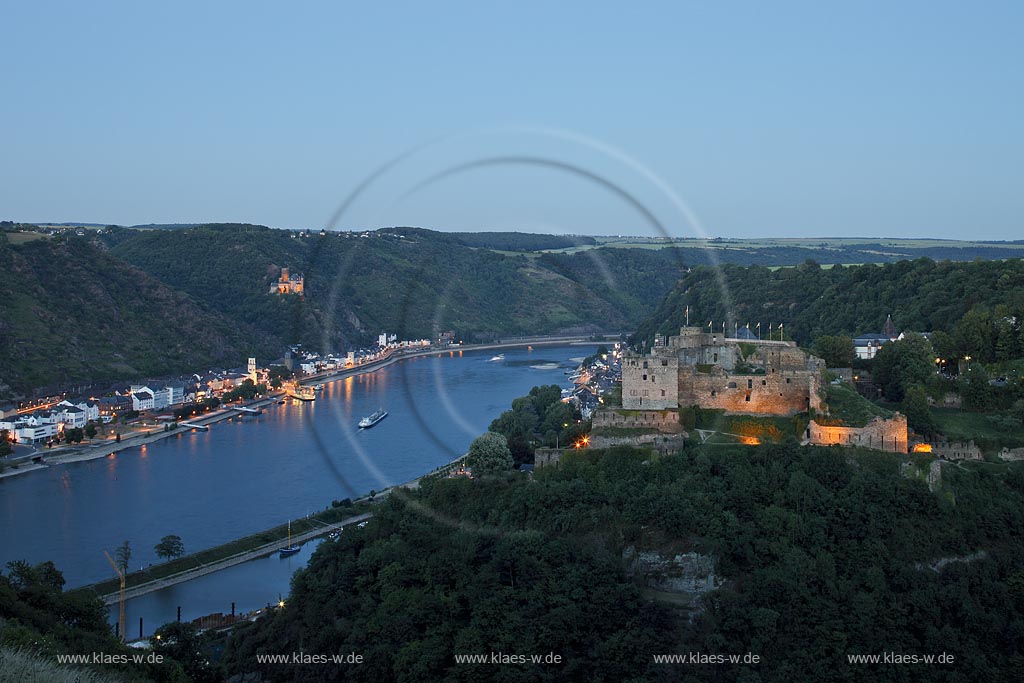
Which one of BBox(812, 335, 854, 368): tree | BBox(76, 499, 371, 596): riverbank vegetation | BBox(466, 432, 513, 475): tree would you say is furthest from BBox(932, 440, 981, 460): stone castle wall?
BBox(76, 499, 371, 596): riverbank vegetation

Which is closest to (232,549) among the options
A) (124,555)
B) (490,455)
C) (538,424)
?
(124,555)

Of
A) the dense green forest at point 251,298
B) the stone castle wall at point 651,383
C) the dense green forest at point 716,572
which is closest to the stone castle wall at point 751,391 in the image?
the stone castle wall at point 651,383

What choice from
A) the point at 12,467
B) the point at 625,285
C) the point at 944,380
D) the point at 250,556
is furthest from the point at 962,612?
the point at 625,285

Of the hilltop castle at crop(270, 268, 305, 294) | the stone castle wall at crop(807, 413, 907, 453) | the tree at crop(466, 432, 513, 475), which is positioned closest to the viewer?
the stone castle wall at crop(807, 413, 907, 453)

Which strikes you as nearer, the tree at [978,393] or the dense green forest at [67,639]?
the dense green forest at [67,639]

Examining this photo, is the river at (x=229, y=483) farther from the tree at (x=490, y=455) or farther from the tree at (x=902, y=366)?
the tree at (x=902, y=366)

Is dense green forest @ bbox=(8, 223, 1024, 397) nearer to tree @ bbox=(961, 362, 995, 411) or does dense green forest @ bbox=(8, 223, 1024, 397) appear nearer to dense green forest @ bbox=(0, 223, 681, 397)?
dense green forest @ bbox=(0, 223, 681, 397)
